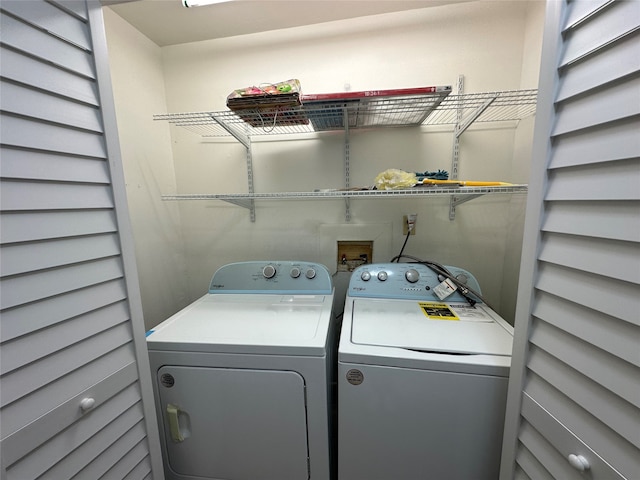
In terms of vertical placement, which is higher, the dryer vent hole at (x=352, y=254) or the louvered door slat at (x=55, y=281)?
the louvered door slat at (x=55, y=281)

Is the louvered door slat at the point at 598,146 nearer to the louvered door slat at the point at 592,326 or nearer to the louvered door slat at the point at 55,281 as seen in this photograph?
the louvered door slat at the point at 592,326

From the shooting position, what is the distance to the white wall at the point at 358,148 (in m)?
1.40

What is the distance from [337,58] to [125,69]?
49.6 inches

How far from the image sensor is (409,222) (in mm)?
1588

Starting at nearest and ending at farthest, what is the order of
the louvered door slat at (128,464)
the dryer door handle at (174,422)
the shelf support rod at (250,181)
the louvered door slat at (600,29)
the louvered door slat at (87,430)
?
the louvered door slat at (600,29) < the louvered door slat at (87,430) < the louvered door slat at (128,464) < the dryer door handle at (174,422) < the shelf support rod at (250,181)

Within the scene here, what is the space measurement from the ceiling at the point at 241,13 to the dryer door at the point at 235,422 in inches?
72.9

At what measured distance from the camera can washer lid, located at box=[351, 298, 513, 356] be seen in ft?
2.95

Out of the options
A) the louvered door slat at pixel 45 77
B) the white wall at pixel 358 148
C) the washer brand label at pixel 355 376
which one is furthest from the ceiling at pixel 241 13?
the washer brand label at pixel 355 376

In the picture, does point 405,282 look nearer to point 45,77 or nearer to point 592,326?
point 592,326

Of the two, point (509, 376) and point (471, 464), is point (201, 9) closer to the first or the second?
point (509, 376)

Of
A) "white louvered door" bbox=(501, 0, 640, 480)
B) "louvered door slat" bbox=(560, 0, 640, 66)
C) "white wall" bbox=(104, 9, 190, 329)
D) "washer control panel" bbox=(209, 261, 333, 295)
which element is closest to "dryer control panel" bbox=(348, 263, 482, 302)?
"washer control panel" bbox=(209, 261, 333, 295)

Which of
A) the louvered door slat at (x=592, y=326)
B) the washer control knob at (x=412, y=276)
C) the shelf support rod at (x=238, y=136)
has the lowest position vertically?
the washer control knob at (x=412, y=276)

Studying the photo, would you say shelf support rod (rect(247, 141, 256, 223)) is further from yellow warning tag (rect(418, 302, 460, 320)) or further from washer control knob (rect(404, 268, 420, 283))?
yellow warning tag (rect(418, 302, 460, 320))

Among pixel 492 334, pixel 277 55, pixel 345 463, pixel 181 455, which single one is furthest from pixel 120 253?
pixel 277 55
